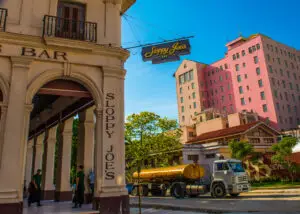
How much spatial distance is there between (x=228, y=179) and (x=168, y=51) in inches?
477

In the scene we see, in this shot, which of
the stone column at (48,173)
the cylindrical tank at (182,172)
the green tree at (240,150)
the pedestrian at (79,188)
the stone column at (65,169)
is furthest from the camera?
the green tree at (240,150)

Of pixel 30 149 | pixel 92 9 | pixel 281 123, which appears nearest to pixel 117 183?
pixel 92 9

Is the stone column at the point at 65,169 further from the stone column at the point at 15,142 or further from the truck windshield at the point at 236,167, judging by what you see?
the truck windshield at the point at 236,167

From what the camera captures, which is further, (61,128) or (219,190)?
(219,190)

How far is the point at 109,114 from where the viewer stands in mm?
10188

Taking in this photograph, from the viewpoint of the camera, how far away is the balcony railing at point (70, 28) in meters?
10.2

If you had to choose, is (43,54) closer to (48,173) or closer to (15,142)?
(15,142)

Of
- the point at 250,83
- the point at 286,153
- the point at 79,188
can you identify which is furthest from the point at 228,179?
the point at 250,83

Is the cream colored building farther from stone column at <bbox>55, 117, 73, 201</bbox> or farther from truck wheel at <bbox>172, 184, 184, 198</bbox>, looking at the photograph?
truck wheel at <bbox>172, 184, 184, 198</bbox>

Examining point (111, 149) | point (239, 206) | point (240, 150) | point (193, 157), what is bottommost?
point (239, 206)

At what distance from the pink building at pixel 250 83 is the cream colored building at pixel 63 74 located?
51346mm

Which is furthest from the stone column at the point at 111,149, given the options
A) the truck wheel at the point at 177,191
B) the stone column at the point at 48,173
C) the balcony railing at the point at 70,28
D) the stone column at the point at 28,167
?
the stone column at the point at 28,167

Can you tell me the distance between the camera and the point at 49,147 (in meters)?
15.8

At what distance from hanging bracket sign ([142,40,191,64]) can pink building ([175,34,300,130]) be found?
4987 centimetres
